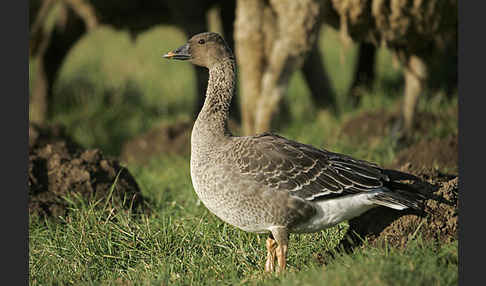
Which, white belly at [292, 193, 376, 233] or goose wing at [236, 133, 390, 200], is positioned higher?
goose wing at [236, 133, 390, 200]

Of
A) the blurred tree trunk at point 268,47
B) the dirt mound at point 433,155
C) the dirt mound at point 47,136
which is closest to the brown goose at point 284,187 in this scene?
the dirt mound at point 433,155

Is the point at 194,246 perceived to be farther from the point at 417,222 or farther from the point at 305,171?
the point at 417,222

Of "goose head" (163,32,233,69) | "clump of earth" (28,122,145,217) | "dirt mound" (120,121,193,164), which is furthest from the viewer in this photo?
"dirt mound" (120,121,193,164)

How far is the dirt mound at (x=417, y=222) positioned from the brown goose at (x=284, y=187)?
0.19 meters

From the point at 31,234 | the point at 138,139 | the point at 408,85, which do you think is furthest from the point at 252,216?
the point at 138,139

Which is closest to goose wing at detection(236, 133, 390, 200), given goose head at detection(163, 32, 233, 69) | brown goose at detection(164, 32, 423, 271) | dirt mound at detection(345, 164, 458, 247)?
brown goose at detection(164, 32, 423, 271)

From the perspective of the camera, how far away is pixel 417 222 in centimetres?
466

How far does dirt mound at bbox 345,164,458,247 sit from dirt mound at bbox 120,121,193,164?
14.2 ft

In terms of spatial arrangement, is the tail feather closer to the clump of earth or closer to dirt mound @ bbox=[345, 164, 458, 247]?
dirt mound @ bbox=[345, 164, 458, 247]

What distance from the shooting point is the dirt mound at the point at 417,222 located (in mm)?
4609

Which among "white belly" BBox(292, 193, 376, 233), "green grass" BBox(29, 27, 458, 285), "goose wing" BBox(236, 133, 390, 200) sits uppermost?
"goose wing" BBox(236, 133, 390, 200)

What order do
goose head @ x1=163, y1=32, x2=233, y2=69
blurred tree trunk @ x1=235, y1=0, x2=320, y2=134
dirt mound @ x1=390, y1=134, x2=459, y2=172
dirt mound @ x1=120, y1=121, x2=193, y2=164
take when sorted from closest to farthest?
1. goose head @ x1=163, y1=32, x2=233, y2=69
2. dirt mound @ x1=390, y1=134, x2=459, y2=172
3. blurred tree trunk @ x1=235, y1=0, x2=320, y2=134
4. dirt mound @ x1=120, y1=121, x2=193, y2=164

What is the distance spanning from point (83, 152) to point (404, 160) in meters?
2.97

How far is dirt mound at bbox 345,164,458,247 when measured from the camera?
461cm
